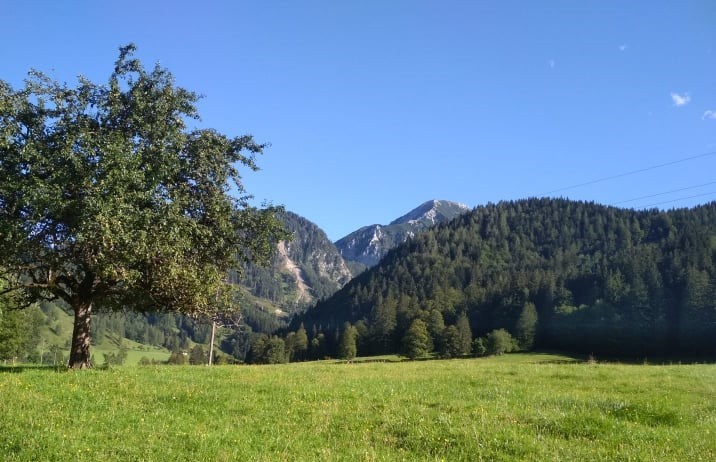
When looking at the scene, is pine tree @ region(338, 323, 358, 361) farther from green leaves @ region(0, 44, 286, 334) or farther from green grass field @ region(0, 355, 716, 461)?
green grass field @ region(0, 355, 716, 461)

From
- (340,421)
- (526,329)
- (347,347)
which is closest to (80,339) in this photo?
(340,421)

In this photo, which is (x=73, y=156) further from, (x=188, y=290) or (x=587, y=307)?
(x=587, y=307)

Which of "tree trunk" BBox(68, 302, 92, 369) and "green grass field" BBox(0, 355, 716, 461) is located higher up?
"tree trunk" BBox(68, 302, 92, 369)

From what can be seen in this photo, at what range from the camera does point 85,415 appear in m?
15.2

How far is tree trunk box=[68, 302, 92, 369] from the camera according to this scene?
27837 mm

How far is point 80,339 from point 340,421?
19.2 m

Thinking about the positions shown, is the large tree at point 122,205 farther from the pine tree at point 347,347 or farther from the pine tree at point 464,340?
the pine tree at point 347,347

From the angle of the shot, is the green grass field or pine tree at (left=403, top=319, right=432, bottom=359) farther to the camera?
pine tree at (left=403, top=319, right=432, bottom=359)

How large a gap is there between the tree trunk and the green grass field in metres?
4.68

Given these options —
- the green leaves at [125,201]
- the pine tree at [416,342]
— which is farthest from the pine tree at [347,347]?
the green leaves at [125,201]

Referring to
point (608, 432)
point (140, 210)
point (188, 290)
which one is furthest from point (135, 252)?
point (608, 432)

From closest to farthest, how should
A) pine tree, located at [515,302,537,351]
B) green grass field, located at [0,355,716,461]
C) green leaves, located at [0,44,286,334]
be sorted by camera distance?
green grass field, located at [0,355,716,461] < green leaves, located at [0,44,286,334] < pine tree, located at [515,302,537,351]

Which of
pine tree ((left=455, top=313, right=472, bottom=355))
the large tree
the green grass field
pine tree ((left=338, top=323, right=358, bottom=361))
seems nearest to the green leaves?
the large tree

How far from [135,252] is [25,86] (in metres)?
11.0
